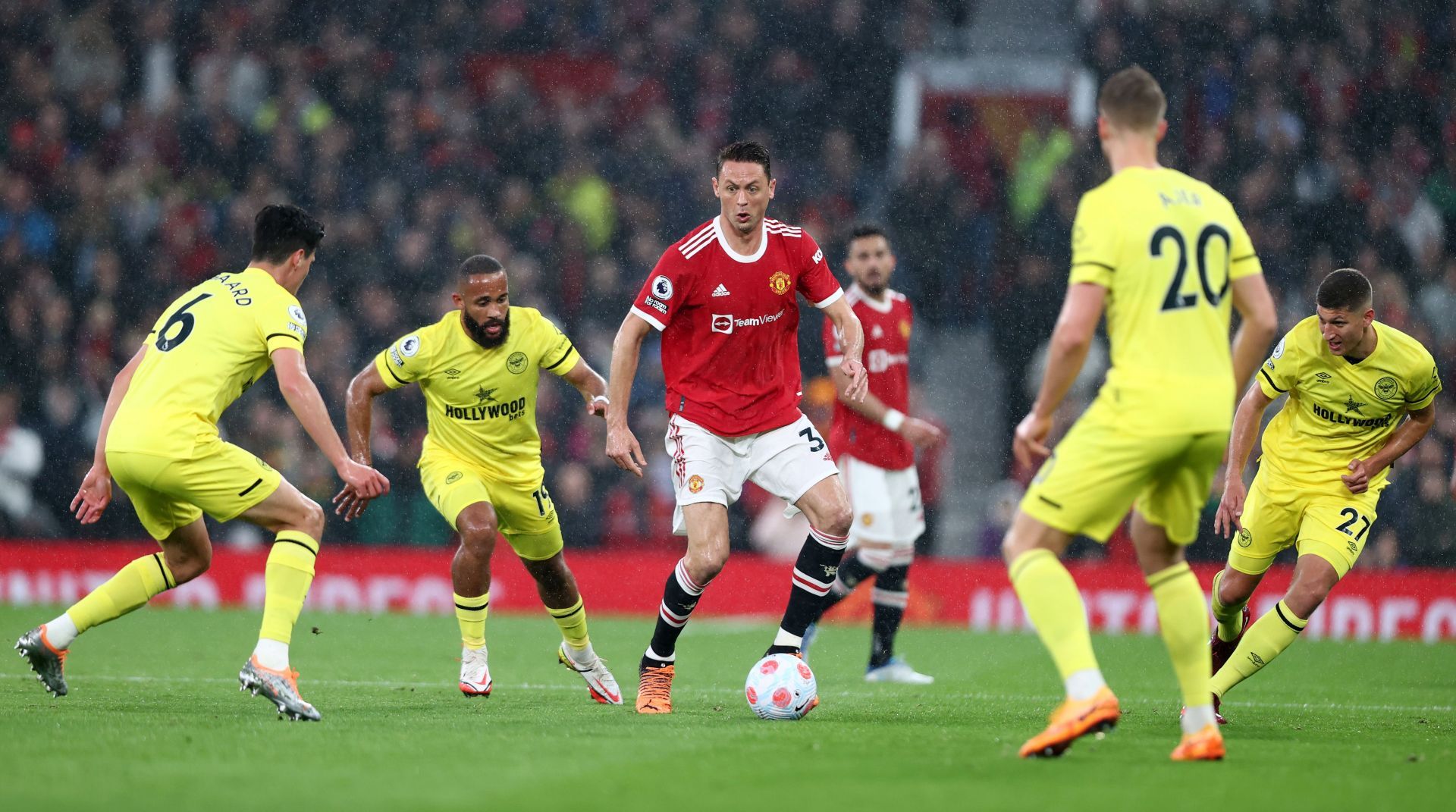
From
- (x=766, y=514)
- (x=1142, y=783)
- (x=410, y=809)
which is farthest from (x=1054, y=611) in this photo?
(x=766, y=514)

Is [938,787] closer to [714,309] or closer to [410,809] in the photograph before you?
[410,809]

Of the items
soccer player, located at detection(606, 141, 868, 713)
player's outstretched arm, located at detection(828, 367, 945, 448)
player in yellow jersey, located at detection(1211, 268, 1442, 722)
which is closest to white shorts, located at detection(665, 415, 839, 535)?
soccer player, located at detection(606, 141, 868, 713)

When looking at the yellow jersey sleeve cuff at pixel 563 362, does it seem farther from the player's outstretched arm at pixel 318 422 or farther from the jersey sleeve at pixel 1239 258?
the jersey sleeve at pixel 1239 258

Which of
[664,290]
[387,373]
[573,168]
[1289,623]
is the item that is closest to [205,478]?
[387,373]

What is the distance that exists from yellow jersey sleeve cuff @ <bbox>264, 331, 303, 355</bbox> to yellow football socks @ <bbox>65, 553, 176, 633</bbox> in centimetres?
136

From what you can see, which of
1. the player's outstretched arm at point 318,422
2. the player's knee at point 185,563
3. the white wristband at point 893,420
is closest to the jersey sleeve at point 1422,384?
the white wristband at point 893,420

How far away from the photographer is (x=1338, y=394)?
7.83 m

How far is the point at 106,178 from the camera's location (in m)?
18.4

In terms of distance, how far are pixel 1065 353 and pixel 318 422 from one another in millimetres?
3349

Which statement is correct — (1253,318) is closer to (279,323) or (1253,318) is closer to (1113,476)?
(1113,476)

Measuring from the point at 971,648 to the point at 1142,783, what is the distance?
7230 mm

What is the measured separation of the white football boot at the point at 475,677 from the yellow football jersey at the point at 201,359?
72.7 inches

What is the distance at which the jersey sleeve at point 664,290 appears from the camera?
24.6 feet

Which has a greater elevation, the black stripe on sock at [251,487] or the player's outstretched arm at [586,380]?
the player's outstretched arm at [586,380]
